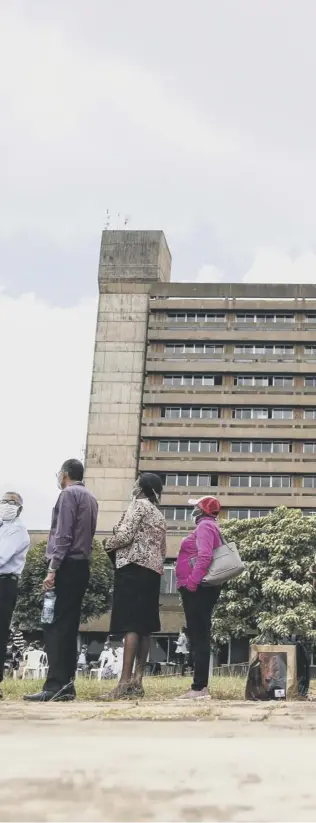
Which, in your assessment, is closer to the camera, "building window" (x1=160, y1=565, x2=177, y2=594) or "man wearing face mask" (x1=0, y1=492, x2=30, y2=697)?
"man wearing face mask" (x1=0, y1=492, x2=30, y2=697)

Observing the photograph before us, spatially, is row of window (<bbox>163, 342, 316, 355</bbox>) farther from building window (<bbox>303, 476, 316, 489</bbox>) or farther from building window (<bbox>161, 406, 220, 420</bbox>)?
building window (<bbox>303, 476, 316, 489</bbox>)

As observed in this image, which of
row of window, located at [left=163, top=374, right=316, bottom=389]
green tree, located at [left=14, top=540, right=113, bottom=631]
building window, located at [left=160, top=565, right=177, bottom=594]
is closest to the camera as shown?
green tree, located at [left=14, top=540, right=113, bottom=631]

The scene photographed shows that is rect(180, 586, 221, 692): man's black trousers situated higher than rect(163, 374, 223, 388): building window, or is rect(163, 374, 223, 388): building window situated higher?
rect(163, 374, 223, 388): building window

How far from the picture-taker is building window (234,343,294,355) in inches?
2763

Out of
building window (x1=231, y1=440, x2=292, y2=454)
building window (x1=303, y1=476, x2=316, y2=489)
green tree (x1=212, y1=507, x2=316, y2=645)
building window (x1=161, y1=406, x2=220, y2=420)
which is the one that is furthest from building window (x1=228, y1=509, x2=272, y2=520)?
green tree (x1=212, y1=507, x2=316, y2=645)

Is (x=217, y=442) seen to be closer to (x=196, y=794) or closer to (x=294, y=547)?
(x=294, y=547)

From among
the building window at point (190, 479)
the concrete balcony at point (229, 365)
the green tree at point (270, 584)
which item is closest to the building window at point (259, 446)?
the building window at point (190, 479)

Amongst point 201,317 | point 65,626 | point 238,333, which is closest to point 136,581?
point 65,626

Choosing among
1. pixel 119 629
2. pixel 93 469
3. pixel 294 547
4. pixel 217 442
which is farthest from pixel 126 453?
pixel 119 629

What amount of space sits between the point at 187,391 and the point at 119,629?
63371mm

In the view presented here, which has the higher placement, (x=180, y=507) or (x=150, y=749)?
(x=180, y=507)

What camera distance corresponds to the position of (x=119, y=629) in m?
6.44

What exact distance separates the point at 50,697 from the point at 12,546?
1.17 m

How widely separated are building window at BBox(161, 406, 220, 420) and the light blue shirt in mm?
62391
